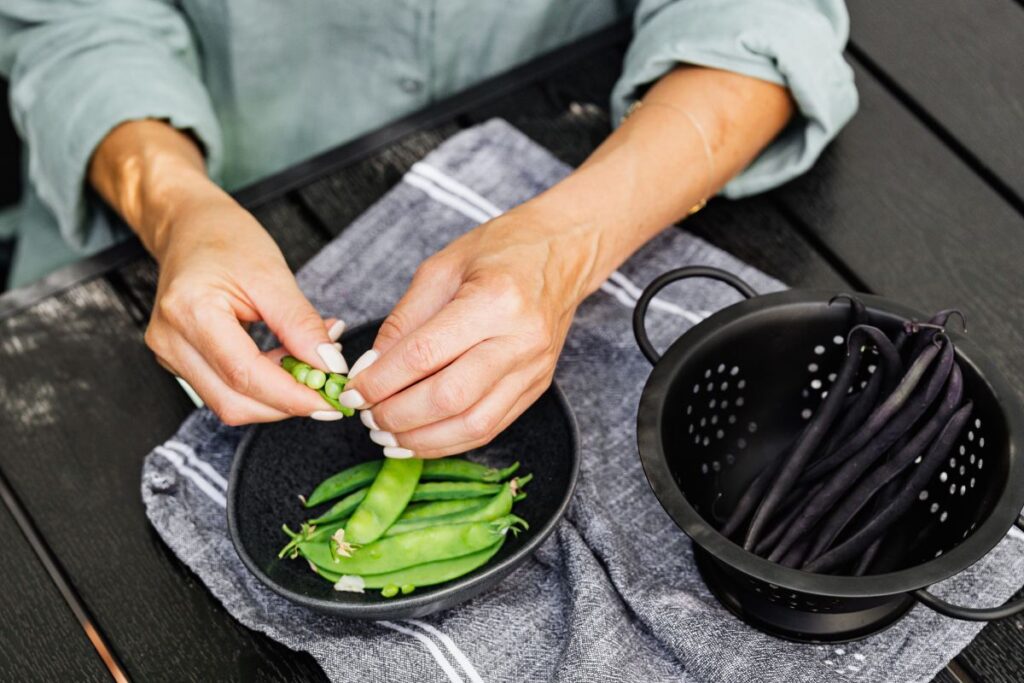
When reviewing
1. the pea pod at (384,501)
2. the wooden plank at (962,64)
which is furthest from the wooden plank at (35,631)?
the wooden plank at (962,64)

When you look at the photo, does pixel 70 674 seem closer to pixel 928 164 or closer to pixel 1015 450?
pixel 1015 450

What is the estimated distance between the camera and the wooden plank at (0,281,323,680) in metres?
1.03

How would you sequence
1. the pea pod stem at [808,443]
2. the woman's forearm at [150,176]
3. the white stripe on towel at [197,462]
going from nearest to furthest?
the pea pod stem at [808,443] → the white stripe on towel at [197,462] → the woman's forearm at [150,176]

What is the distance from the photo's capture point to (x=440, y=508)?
1049mm

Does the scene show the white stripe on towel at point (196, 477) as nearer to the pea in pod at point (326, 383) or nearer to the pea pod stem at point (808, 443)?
the pea in pod at point (326, 383)

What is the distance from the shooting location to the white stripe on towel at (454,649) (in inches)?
39.0

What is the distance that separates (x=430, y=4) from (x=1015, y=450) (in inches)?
37.1

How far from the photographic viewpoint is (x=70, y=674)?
3.35ft

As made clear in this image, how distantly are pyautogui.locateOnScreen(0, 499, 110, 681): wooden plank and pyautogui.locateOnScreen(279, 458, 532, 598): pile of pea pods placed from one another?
21 cm

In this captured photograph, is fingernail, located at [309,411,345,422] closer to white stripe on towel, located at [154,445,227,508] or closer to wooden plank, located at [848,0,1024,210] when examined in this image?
white stripe on towel, located at [154,445,227,508]

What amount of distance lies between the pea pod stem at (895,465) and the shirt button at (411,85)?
89 centimetres

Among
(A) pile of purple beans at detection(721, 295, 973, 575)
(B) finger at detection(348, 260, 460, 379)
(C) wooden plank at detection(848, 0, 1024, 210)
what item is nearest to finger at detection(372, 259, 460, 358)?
(B) finger at detection(348, 260, 460, 379)

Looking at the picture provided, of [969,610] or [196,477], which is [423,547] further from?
[969,610]

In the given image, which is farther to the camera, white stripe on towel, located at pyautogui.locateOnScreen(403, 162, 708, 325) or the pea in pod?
white stripe on towel, located at pyautogui.locateOnScreen(403, 162, 708, 325)
